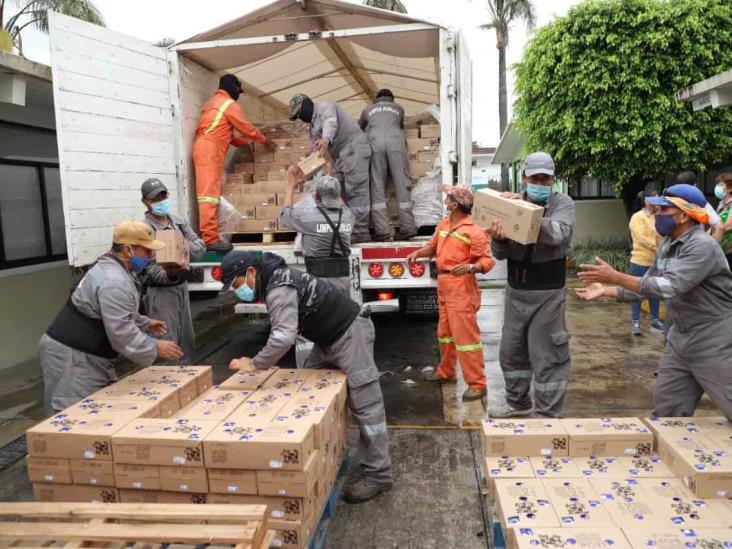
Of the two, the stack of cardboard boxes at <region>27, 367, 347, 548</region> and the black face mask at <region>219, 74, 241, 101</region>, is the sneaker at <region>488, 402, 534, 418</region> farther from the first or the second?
the black face mask at <region>219, 74, 241, 101</region>

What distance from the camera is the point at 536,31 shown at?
10.7 meters

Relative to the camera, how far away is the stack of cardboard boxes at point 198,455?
7.64 feet

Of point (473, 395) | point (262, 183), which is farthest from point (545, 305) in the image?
point (262, 183)

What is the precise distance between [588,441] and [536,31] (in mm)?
9842

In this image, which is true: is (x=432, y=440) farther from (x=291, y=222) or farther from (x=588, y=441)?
(x=291, y=222)

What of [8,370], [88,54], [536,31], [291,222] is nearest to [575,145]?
[536,31]

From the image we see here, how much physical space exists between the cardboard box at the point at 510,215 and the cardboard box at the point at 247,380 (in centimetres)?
160

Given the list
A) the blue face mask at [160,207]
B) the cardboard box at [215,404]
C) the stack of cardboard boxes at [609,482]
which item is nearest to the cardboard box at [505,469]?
the stack of cardboard boxes at [609,482]

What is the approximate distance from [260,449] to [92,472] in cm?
78

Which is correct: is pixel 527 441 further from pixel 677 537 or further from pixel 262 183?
pixel 262 183

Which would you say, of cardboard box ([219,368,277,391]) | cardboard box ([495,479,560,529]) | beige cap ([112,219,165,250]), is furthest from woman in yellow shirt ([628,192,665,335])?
beige cap ([112,219,165,250])

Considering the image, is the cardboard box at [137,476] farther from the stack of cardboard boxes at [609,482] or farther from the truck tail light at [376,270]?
the truck tail light at [376,270]

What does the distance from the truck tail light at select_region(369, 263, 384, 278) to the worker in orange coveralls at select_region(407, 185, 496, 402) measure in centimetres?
67

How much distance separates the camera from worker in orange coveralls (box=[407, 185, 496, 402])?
457cm
